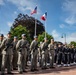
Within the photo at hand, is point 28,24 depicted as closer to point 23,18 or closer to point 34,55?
point 23,18

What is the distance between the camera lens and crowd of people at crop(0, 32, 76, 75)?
1254cm

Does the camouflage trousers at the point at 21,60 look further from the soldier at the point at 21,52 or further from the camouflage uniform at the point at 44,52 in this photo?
the camouflage uniform at the point at 44,52

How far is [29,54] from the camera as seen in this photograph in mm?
17203

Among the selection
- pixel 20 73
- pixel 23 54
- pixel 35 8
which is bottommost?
pixel 20 73

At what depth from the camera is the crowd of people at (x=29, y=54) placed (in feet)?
41.1

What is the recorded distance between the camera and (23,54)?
13594 mm

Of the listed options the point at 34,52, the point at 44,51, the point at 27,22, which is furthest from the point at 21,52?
the point at 27,22

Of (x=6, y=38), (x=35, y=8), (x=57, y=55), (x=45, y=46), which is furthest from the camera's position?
(x=35, y=8)

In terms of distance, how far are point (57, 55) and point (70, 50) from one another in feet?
7.45

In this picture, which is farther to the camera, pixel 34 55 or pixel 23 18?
pixel 23 18

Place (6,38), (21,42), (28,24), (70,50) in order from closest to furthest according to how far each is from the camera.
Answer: (6,38) < (21,42) < (70,50) < (28,24)

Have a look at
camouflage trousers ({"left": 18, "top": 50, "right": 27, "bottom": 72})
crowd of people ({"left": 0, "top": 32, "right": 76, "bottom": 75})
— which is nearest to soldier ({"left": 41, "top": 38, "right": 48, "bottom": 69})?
crowd of people ({"left": 0, "top": 32, "right": 76, "bottom": 75})

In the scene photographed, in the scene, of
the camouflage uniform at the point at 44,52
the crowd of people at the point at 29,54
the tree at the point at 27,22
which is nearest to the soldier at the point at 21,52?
the crowd of people at the point at 29,54

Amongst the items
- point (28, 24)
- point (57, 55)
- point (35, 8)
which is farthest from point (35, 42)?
point (28, 24)
